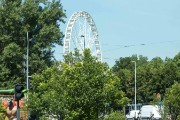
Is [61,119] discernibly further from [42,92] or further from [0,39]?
[0,39]

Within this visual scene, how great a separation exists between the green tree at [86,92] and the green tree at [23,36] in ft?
101

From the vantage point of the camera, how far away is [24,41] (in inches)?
2333

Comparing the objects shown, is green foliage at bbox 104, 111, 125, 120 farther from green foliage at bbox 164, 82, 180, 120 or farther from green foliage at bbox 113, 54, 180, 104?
green foliage at bbox 113, 54, 180, 104

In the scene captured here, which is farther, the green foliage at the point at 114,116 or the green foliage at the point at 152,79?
the green foliage at the point at 152,79

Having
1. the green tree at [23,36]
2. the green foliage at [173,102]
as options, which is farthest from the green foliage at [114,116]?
the green tree at [23,36]

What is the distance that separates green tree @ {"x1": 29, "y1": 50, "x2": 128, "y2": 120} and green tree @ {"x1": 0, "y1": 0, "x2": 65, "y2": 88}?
101 ft

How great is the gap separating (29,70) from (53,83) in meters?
30.3

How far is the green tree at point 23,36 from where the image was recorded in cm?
5809

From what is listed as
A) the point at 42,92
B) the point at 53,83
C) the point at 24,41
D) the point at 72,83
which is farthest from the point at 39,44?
the point at 72,83

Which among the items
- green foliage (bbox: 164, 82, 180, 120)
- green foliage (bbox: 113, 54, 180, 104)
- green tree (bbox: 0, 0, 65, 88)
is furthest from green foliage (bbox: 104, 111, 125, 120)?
green foliage (bbox: 113, 54, 180, 104)

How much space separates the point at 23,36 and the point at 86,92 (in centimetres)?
3483

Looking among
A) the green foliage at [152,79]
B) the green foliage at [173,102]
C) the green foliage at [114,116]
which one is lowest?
the green foliage at [114,116]

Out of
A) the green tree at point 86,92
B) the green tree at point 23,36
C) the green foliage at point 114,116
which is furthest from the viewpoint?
the green tree at point 23,36

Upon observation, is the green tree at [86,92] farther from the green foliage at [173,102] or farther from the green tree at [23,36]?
the green tree at [23,36]
